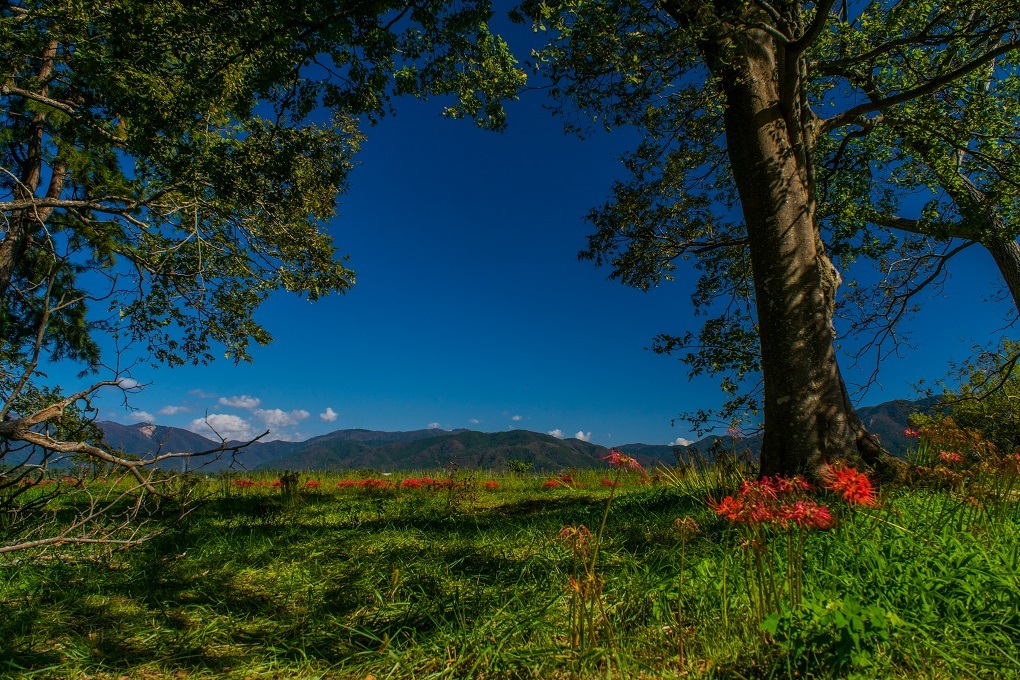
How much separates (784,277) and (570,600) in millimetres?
4444

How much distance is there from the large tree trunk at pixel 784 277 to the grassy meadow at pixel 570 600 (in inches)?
40.6

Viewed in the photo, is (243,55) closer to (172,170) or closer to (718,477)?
(172,170)

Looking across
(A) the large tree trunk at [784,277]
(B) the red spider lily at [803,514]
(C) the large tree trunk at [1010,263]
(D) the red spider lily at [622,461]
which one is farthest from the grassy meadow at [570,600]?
(C) the large tree trunk at [1010,263]

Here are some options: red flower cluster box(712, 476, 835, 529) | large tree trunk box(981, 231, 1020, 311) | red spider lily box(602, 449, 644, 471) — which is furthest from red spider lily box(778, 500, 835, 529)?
large tree trunk box(981, 231, 1020, 311)

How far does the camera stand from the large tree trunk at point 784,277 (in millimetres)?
4926

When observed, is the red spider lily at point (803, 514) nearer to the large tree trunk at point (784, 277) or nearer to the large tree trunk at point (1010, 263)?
the large tree trunk at point (784, 277)

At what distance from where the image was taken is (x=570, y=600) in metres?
2.41

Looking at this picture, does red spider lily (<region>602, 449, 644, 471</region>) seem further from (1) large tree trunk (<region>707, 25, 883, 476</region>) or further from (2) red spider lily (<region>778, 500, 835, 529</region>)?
(1) large tree trunk (<region>707, 25, 883, 476</region>)

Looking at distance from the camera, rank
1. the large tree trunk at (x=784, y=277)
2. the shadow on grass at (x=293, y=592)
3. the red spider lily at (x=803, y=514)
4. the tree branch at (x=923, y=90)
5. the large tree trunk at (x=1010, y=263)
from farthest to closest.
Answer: the large tree trunk at (x=1010, y=263)
the tree branch at (x=923, y=90)
the large tree trunk at (x=784, y=277)
the shadow on grass at (x=293, y=592)
the red spider lily at (x=803, y=514)

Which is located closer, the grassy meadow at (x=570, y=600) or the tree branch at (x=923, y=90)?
the grassy meadow at (x=570, y=600)

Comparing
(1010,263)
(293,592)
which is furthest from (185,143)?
Answer: (1010,263)

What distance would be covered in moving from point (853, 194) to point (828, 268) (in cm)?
309

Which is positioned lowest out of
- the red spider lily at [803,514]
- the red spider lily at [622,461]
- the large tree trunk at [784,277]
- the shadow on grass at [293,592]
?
the shadow on grass at [293,592]

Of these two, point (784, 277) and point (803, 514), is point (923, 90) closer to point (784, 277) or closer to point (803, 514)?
point (784, 277)
